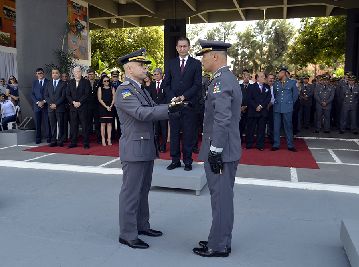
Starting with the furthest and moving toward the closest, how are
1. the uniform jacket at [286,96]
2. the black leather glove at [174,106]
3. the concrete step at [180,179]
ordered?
the uniform jacket at [286,96]
the concrete step at [180,179]
the black leather glove at [174,106]

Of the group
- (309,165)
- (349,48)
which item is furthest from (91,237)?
(349,48)

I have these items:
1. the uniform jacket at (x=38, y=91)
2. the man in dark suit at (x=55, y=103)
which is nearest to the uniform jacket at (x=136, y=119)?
the man in dark suit at (x=55, y=103)

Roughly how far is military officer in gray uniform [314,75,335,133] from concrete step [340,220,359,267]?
9.04 m

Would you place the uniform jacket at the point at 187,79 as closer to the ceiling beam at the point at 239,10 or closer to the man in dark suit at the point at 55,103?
the man in dark suit at the point at 55,103

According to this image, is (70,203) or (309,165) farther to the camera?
(309,165)

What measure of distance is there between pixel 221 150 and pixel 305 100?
34.1 feet

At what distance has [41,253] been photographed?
3285 millimetres

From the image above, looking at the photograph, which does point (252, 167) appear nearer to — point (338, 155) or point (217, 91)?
point (338, 155)

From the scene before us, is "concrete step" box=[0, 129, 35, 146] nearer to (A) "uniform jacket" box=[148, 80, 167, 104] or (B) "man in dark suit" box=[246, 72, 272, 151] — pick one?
(A) "uniform jacket" box=[148, 80, 167, 104]

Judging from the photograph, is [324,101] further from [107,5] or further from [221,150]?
[107,5]

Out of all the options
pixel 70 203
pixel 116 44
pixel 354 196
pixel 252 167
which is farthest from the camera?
pixel 116 44

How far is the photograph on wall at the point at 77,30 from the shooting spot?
10789 mm

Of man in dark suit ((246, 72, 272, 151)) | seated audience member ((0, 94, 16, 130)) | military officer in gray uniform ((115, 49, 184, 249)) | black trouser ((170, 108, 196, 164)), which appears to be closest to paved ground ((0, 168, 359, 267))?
military officer in gray uniform ((115, 49, 184, 249))

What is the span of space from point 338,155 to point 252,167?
2.41 m
